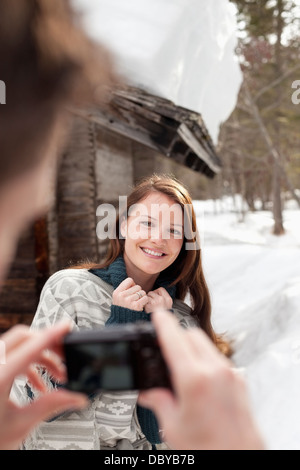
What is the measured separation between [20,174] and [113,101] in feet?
9.15

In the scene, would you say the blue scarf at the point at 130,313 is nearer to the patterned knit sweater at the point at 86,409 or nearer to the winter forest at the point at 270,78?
the patterned knit sweater at the point at 86,409

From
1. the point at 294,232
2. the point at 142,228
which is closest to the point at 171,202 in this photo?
the point at 142,228

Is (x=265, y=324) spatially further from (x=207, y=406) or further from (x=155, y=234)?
(x=207, y=406)

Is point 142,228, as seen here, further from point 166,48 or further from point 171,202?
point 166,48

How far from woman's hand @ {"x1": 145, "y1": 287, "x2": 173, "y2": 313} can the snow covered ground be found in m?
1.35

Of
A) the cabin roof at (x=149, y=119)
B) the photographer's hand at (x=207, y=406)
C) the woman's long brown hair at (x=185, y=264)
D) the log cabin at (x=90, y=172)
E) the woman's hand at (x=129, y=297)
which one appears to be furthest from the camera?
the log cabin at (x=90, y=172)

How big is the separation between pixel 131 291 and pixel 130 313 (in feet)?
0.27

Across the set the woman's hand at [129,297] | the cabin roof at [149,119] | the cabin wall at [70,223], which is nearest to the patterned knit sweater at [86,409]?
the woman's hand at [129,297]

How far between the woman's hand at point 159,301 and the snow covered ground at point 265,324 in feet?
4.42

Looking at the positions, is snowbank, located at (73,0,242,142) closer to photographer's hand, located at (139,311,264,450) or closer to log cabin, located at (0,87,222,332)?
log cabin, located at (0,87,222,332)

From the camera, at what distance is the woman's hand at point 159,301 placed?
1.47m

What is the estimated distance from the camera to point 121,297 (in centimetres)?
137

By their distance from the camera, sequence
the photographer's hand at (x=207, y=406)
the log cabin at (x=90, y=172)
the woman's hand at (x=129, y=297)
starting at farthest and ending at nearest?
the log cabin at (x=90, y=172) < the woman's hand at (x=129, y=297) < the photographer's hand at (x=207, y=406)

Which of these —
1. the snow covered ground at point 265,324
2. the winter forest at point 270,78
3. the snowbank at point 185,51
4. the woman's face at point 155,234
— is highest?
the winter forest at point 270,78
